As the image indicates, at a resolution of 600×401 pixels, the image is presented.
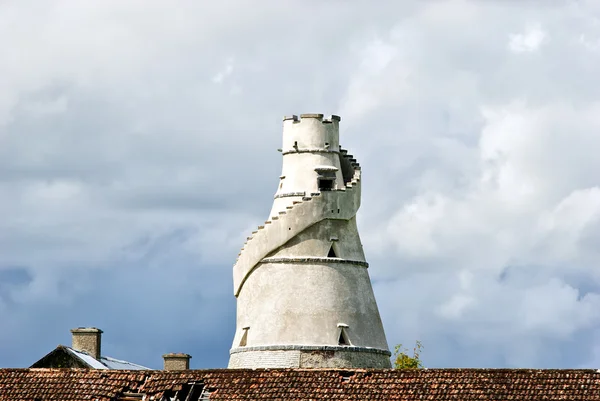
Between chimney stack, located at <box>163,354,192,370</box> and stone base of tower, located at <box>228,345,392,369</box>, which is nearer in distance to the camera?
stone base of tower, located at <box>228,345,392,369</box>

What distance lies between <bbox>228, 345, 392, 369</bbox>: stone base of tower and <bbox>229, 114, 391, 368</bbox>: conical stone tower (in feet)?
0.11

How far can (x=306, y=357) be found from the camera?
64750 millimetres

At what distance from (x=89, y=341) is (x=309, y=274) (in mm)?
10098

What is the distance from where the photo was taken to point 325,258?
6581 cm

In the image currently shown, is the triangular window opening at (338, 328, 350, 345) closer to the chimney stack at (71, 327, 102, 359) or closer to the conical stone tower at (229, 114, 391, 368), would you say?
the conical stone tower at (229, 114, 391, 368)

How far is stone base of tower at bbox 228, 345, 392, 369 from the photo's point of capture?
6469 centimetres

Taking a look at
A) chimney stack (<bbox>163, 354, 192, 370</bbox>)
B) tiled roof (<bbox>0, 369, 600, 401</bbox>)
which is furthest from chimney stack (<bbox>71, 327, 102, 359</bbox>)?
tiled roof (<bbox>0, 369, 600, 401</bbox>)

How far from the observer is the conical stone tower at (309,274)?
65.2 meters

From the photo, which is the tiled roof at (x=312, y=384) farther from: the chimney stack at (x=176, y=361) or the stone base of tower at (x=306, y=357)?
the chimney stack at (x=176, y=361)

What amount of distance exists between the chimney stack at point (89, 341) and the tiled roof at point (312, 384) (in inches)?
701

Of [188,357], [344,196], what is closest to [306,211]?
[344,196]

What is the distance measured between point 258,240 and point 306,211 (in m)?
1.98

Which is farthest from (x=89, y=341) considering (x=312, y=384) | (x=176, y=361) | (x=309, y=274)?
(x=312, y=384)

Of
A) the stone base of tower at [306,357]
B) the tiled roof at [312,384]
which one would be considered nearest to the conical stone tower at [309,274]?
the stone base of tower at [306,357]
